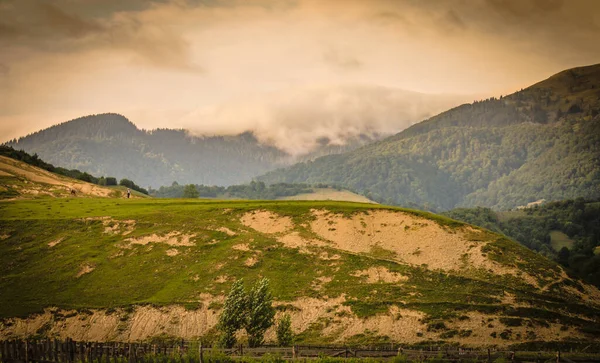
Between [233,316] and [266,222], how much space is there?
54184 mm

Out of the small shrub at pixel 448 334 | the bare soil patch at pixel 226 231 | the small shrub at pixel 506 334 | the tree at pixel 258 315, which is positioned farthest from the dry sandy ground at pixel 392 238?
the tree at pixel 258 315

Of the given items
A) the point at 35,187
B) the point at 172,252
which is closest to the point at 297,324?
the point at 172,252

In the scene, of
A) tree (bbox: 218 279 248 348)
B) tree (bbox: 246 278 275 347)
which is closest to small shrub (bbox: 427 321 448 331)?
tree (bbox: 246 278 275 347)

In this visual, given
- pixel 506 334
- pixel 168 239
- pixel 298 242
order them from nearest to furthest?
pixel 506 334
pixel 298 242
pixel 168 239

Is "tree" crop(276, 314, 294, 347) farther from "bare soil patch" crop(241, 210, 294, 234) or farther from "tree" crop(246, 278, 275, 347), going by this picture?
"bare soil patch" crop(241, 210, 294, 234)

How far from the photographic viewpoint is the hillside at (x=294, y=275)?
9062 cm

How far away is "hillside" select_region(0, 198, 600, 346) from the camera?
297ft

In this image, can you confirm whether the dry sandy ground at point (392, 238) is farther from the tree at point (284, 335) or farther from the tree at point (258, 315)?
the tree at point (284, 335)

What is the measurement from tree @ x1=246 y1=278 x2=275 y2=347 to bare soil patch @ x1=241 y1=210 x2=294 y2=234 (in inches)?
1806

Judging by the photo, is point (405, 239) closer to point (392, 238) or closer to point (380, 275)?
point (392, 238)

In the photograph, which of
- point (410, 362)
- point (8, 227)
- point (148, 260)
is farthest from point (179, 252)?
point (410, 362)

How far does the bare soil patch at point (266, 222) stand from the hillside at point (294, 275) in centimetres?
39

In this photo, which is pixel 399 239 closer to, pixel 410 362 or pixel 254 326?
pixel 254 326

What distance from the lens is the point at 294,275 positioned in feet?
350
